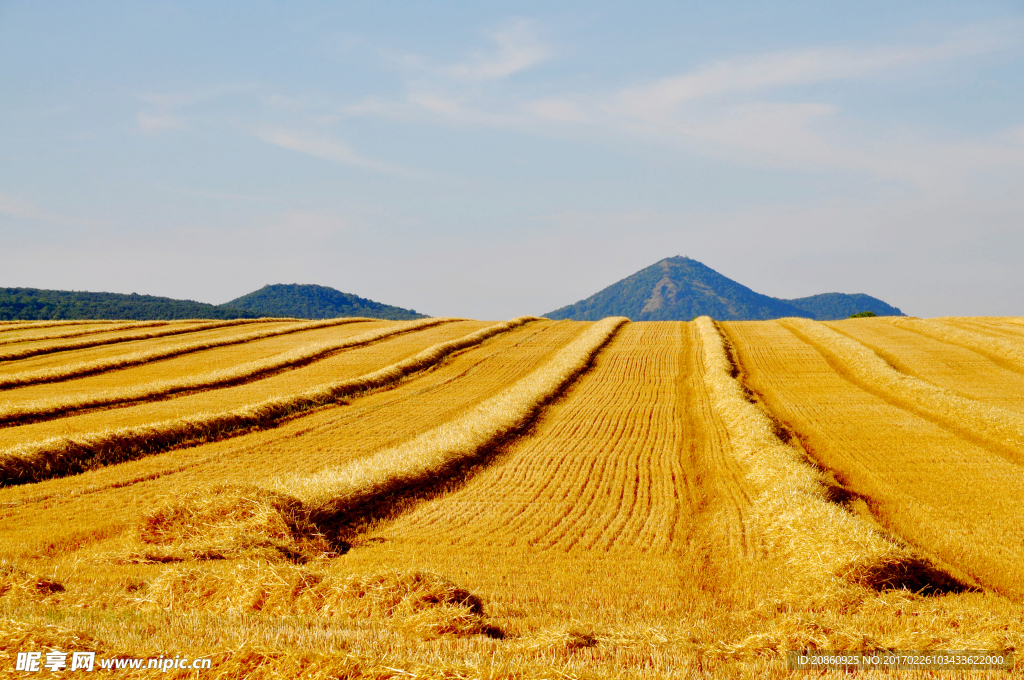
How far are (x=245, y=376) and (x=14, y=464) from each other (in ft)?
47.7

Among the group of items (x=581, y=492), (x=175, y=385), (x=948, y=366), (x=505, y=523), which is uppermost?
(x=948, y=366)

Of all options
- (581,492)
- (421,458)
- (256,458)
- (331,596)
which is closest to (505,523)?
(581,492)

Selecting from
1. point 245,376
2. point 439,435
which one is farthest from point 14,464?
point 245,376

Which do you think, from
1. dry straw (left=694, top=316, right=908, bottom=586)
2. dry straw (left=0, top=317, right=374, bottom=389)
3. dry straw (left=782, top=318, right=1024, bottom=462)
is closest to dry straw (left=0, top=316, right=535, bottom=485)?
dry straw (left=0, top=317, right=374, bottom=389)

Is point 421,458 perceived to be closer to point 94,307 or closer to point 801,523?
point 801,523

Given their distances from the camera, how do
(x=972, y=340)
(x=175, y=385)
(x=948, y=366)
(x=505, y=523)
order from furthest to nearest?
(x=972, y=340) → (x=948, y=366) → (x=175, y=385) → (x=505, y=523)

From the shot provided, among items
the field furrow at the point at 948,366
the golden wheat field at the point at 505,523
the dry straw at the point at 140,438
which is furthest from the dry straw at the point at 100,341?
the field furrow at the point at 948,366

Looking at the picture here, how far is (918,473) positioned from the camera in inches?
595

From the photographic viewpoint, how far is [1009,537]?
11086 mm

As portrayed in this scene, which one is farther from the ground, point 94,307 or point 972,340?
point 94,307

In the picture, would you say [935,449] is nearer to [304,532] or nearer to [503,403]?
[503,403]

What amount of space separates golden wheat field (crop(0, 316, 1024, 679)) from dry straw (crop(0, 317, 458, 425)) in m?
0.15

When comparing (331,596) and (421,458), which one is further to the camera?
(421,458)

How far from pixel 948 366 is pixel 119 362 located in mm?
40914
